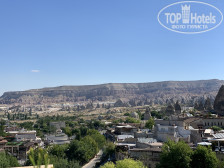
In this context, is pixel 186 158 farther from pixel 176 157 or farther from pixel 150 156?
pixel 150 156

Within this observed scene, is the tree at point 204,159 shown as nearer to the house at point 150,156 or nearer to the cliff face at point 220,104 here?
the house at point 150,156

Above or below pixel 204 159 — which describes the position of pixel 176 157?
above

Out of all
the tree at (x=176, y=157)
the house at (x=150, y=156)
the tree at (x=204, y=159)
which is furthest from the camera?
the house at (x=150, y=156)

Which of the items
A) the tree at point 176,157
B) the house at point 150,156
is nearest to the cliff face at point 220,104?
the house at point 150,156

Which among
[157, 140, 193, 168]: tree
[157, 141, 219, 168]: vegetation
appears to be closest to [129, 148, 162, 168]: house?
[157, 140, 193, 168]: tree

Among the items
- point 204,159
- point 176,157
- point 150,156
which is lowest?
point 150,156

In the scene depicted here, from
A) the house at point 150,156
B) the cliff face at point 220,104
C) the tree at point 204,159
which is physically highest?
the cliff face at point 220,104

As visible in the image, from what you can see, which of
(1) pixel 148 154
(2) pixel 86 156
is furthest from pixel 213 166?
(2) pixel 86 156

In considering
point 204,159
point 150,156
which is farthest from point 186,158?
point 150,156
